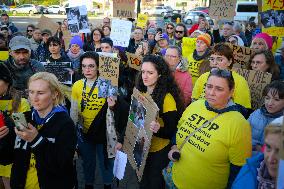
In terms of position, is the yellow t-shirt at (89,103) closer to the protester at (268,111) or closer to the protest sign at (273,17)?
the protester at (268,111)

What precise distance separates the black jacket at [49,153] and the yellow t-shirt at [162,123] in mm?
937

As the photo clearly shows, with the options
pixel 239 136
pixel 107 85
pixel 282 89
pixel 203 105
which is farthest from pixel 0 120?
pixel 282 89

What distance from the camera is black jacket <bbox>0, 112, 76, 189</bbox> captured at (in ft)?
8.70

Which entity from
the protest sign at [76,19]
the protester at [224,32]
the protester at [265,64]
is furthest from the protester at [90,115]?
the protester at [224,32]

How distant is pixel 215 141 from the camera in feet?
8.64

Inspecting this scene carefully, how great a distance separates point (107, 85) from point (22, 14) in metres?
40.5

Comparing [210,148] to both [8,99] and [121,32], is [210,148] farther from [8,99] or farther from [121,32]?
[121,32]

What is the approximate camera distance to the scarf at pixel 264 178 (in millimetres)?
2053

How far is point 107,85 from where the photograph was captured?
12.9ft

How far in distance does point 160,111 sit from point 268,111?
1.09 metres

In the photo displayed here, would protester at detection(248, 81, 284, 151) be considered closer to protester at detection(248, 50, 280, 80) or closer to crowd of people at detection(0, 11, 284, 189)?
crowd of people at detection(0, 11, 284, 189)

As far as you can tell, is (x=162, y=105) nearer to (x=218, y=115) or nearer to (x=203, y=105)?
(x=203, y=105)

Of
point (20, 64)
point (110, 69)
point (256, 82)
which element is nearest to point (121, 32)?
point (20, 64)

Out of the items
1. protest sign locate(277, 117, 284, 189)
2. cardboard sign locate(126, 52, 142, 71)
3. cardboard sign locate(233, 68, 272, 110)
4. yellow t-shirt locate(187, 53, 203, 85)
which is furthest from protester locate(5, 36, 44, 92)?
protest sign locate(277, 117, 284, 189)
